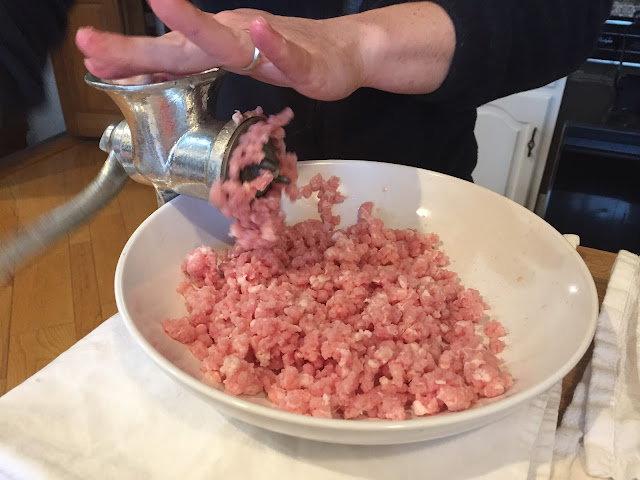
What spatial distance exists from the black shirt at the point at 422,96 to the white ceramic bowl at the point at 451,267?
139 mm

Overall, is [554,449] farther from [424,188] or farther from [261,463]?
[424,188]

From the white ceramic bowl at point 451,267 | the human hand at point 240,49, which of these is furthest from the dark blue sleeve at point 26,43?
the white ceramic bowl at point 451,267

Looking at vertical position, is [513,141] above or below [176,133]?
below

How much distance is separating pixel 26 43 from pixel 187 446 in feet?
1.65

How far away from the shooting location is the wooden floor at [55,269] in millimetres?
1734

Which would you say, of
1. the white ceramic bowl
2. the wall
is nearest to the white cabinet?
the white ceramic bowl

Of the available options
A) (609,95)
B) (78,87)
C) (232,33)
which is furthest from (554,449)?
(78,87)

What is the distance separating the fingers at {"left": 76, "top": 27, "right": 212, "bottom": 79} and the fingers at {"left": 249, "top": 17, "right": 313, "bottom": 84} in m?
0.10

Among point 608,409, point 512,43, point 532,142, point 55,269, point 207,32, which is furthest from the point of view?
point 55,269

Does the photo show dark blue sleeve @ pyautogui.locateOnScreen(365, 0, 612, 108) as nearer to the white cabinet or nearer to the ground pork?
the ground pork

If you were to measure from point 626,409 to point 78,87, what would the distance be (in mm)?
3033

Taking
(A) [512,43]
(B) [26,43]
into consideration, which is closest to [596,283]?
(A) [512,43]

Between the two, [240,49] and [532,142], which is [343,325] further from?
[532,142]

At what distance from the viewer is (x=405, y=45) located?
0.70m
